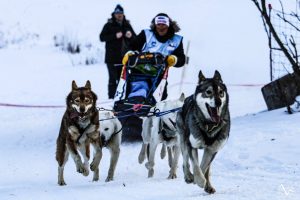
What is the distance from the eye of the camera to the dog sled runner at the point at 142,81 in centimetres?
638

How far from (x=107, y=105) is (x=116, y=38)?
1.29 m

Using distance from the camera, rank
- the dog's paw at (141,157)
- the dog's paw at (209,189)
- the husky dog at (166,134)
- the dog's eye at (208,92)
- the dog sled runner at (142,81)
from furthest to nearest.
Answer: the dog sled runner at (142,81), the dog's paw at (141,157), the husky dog at (166,134), the dog's paw at (209,189), the dog's eye at (208,92)

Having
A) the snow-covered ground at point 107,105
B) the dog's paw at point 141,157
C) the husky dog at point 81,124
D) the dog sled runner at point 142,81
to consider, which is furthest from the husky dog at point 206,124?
the dog sled runner at point 142,81

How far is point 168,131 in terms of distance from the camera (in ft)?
18.0

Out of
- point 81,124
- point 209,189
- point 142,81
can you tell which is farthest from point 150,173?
point 209,189

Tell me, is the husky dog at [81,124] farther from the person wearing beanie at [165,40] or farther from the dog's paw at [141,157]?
the person wearing beanie at [165,40]

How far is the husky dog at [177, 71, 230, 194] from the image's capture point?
4129mm

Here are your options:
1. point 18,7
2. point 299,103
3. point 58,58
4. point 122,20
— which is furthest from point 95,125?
point 18,7

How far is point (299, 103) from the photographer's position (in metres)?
7.40

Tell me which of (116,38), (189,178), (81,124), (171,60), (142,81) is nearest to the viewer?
(189,178)

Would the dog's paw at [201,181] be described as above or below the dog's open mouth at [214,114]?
below

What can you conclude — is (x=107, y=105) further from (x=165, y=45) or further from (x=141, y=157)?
(x=141, y=157)

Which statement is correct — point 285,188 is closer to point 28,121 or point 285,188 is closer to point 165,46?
point 165,46

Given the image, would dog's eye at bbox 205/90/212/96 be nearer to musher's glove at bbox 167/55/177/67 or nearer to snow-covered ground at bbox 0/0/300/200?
snow-covered ground at bbox 0/0/300/200
